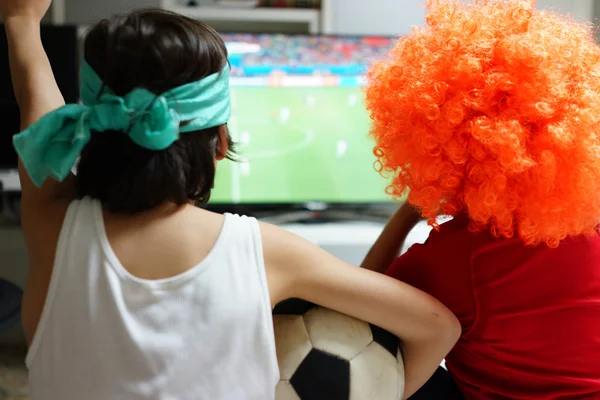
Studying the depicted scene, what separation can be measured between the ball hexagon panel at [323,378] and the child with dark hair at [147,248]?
64 millimetres

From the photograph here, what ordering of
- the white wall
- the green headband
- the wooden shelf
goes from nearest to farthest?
the green headband < the wooden shelf < the white wall

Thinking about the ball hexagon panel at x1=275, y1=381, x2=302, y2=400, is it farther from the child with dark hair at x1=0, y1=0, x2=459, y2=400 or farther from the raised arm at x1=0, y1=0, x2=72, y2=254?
the raised arm at x1=0, y1=0, x2=72, y2=254

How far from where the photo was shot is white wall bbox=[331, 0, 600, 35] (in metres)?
2.63

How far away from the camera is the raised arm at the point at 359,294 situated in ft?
2.65

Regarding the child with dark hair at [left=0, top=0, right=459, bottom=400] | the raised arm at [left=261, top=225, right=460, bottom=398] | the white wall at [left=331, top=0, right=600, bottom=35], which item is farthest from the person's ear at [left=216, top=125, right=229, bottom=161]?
the white wall at [left=331, top=0, right=600, bottom=35]


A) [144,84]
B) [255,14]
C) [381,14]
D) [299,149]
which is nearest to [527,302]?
[144,84]

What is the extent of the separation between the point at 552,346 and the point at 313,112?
1751 millimetres

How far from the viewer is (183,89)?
0.77 metres

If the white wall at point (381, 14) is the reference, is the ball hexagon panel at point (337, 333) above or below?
below

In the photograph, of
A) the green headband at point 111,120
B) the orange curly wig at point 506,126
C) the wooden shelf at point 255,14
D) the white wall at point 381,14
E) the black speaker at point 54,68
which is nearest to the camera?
the green headband at point 111,120

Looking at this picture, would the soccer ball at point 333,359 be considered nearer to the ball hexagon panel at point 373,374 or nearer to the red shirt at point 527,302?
the ball hexagon panel at point 373,374

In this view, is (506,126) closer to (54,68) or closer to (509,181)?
(509,181)

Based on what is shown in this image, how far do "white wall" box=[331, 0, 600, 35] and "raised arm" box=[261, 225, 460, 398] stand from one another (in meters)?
1.96

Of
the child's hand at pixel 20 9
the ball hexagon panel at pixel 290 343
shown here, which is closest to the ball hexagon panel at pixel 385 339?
the ball hexagon panel at pixel 290 343
